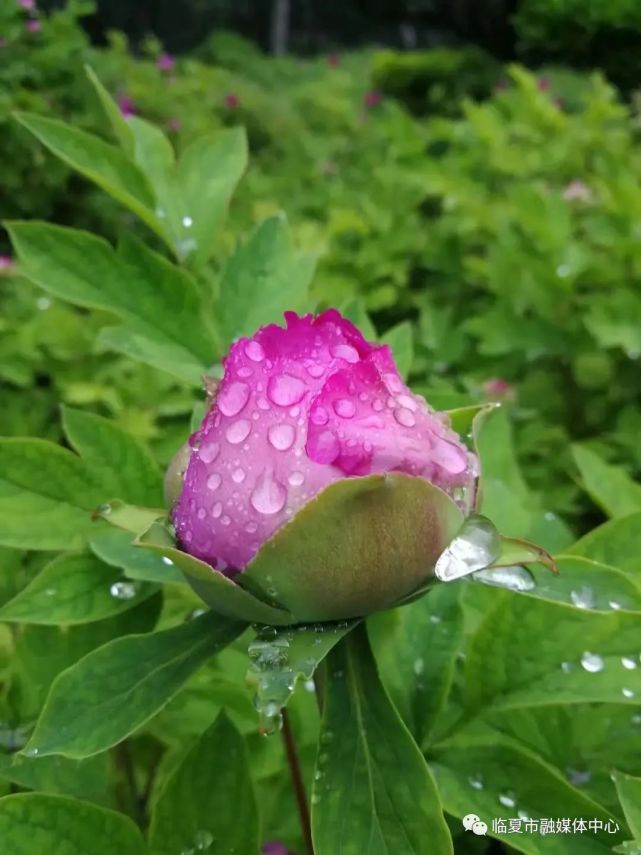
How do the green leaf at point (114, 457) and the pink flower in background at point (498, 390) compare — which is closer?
the green leaf at point (114, 457)

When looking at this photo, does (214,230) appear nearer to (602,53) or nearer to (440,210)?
(440,210)

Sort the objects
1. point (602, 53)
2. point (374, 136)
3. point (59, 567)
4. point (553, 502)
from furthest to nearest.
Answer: point (602, 53) < point (374, 136) < point (553, 502) < point (59, 567)

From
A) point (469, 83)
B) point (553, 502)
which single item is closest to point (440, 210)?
point (553, 502)

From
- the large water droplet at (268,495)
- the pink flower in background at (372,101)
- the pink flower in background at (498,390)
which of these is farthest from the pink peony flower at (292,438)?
the pink flower in background at (372,101)

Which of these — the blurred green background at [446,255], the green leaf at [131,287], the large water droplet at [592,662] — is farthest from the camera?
the blurred green background at [446,255]

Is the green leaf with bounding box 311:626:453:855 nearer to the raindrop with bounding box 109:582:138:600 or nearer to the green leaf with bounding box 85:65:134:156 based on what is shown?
the raindrop with bounding box 109:582:138:600

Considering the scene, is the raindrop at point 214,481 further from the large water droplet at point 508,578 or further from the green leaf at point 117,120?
the green leaf at point 117,120

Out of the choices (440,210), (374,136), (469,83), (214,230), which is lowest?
(469,83)

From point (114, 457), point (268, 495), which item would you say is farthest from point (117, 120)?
point (268, 495)

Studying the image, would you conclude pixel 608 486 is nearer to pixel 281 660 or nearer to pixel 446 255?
pixel 281 660
